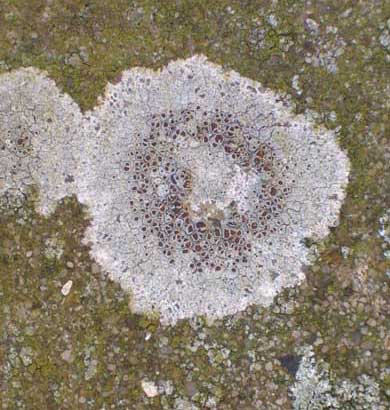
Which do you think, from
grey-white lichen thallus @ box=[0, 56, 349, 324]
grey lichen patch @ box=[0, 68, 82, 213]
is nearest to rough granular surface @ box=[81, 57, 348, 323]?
grey-white lichen thallus @ box=[0, 56, 349, 324]

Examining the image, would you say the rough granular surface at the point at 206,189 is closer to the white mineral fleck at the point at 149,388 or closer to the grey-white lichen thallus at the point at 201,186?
the grey-white lichen thallus at the point at 201,186

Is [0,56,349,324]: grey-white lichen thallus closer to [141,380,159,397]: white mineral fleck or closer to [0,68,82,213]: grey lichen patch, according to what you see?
[0,68,82,213]: grey lichen patch

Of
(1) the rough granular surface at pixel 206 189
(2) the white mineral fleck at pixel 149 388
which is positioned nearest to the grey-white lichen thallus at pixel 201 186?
(1) the rough granular surface at pixel 206 189

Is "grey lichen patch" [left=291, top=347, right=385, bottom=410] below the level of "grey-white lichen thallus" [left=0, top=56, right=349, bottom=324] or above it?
below

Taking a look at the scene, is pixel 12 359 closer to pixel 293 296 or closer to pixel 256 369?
pixel 256 369

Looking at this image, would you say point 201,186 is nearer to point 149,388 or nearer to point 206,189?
point 206,189
